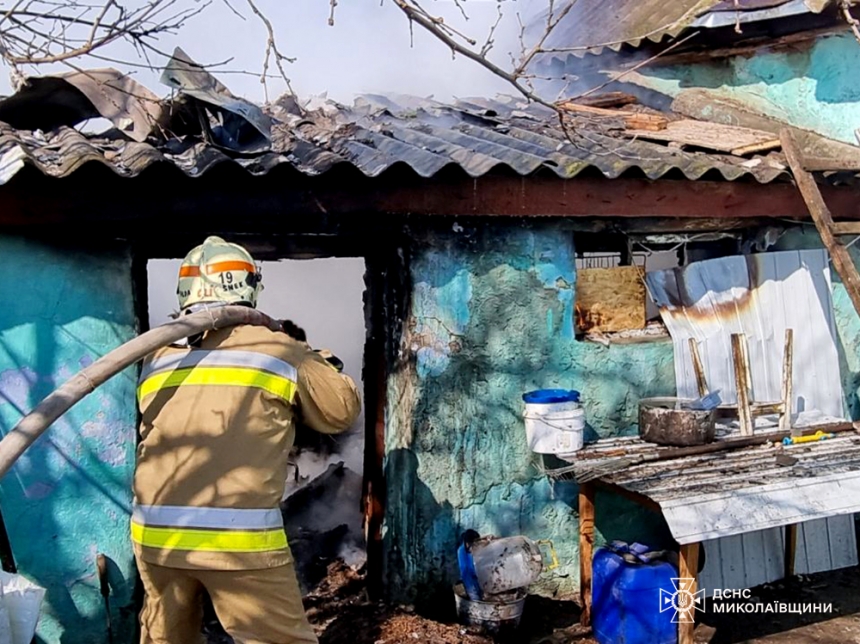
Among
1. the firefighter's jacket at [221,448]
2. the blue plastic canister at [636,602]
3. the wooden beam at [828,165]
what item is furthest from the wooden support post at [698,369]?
the firefighter's jacket at [221,448]

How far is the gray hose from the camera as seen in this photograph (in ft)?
9.23

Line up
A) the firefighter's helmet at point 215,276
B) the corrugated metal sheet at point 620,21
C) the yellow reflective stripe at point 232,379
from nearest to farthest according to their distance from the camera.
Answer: the yellow reflective stripe at point 232,379 → the firefighter's helmet at point 215,276 → the corrugated metal sheet at point 620,21

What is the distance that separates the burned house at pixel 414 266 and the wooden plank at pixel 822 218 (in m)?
0.19

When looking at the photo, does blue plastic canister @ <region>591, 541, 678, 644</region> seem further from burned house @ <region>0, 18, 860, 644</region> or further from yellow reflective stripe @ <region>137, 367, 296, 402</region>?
yellow reflective stripe @ <region>137, 367, 296, 402</region>

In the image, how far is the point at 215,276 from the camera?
3807 mm

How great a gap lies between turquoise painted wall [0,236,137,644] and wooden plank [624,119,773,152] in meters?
4.53

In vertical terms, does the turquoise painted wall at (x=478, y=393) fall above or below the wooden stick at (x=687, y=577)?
above

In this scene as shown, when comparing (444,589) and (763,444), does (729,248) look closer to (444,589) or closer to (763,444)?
(763,444)

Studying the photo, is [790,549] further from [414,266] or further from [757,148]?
[414,266]

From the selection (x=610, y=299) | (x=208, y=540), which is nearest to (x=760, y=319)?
(x=610, y=299)

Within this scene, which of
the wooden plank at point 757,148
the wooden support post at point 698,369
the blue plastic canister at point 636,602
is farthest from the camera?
the wooden plank at point 757,148

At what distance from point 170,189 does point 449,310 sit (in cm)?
202

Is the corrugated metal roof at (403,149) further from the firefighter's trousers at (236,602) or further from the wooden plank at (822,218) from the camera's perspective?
the firefighter's trousers at (236,602)

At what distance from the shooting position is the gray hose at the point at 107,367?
9.23 feet
